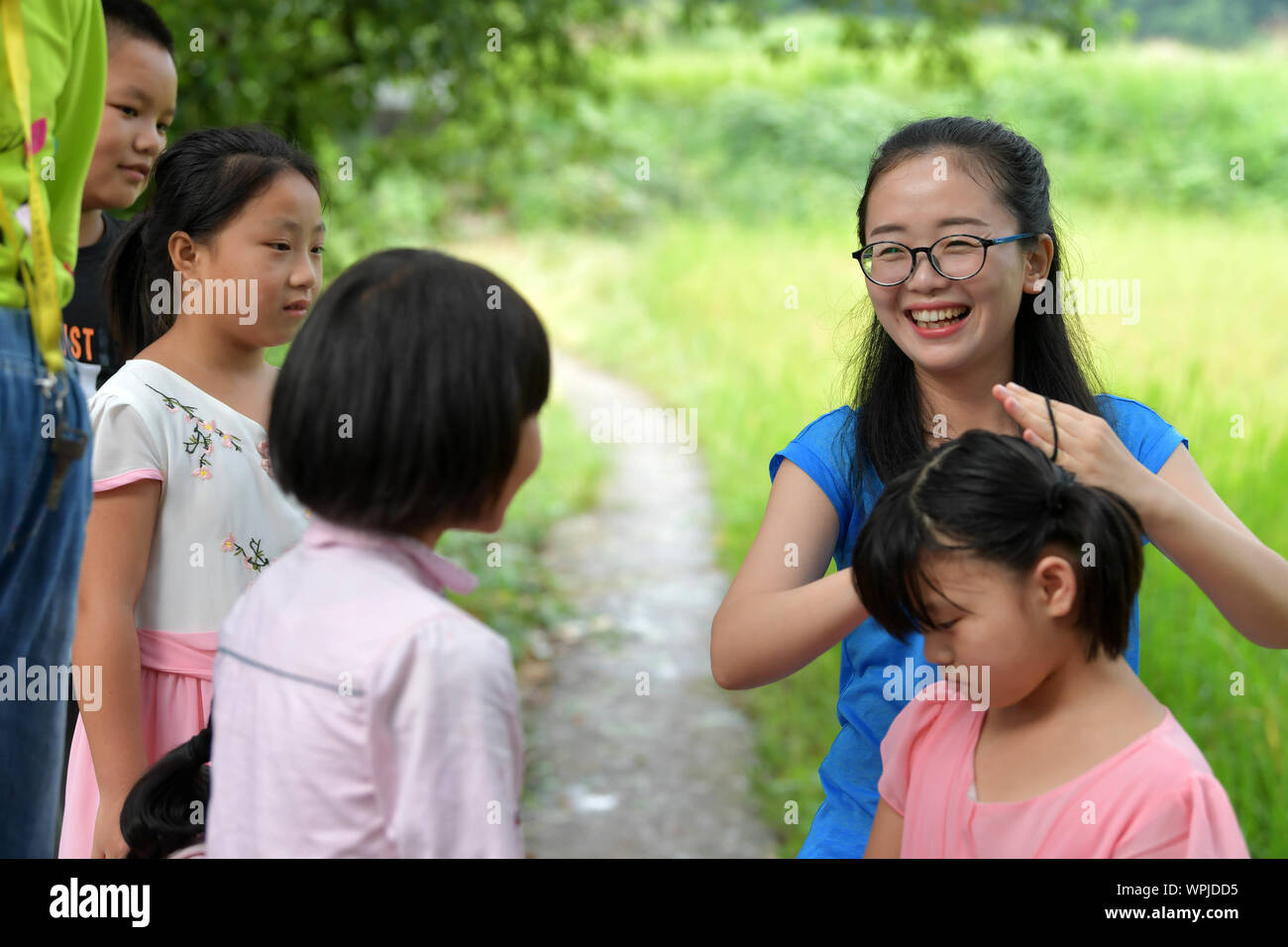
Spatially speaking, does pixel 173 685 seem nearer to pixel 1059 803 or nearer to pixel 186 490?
pixel 186 490

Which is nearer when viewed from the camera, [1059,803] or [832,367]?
[1059,803]

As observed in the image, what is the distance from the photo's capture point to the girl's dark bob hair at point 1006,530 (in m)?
1.29

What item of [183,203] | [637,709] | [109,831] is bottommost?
[637,709]

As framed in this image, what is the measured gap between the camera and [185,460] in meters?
1.68

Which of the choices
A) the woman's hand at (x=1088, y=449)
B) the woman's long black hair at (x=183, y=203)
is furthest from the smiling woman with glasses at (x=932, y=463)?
the woman's long black hair at (x=183, y=203)

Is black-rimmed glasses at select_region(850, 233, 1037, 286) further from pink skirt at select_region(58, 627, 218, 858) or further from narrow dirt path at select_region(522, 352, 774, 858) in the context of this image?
narrow dirt path at select_region(522, 352, 774, 858)

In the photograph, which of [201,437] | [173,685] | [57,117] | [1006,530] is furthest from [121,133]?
[1006,530]

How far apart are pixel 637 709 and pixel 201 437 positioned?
3.11 metres

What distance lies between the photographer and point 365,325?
3.69 ft

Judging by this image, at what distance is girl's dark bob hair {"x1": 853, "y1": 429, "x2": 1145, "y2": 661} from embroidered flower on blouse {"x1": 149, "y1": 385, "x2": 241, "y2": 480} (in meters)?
0.92

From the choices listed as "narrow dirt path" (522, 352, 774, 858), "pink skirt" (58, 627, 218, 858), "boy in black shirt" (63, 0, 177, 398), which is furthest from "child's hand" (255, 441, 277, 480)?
"narrow dirt path" (522, 352, 774, 858)

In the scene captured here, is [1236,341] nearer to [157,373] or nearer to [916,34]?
[916,34]

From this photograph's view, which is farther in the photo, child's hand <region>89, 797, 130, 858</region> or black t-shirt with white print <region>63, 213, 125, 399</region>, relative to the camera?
black t-shirt with white print <region>63, 213, 125, 399</region>

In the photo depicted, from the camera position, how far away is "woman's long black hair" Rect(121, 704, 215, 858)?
1379mm
